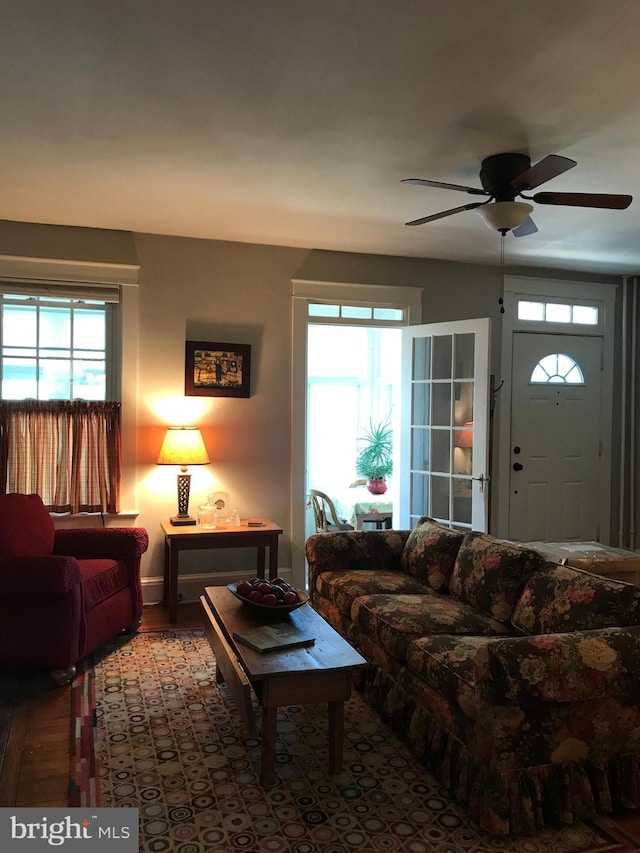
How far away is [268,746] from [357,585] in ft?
4.06

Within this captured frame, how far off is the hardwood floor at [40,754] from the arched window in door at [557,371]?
3898 millimetres

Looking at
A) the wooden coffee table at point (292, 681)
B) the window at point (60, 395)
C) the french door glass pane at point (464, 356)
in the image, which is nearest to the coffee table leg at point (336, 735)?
the wooden coffee table at point (292, 681)

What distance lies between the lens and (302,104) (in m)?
2.59

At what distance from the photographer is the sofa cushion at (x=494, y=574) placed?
9.87 ft

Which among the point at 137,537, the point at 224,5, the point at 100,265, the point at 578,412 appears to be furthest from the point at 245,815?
the point at 578,412

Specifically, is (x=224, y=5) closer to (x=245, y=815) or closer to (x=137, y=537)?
(x=245, y=815)

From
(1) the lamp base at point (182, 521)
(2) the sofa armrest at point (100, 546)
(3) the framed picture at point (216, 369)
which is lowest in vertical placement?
(2) the sofa armrest at point (100, 546)

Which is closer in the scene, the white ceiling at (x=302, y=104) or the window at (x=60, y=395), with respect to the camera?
the white ceiling at (x=302, y=104)

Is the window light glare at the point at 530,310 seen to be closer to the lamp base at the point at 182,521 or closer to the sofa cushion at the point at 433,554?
the sofa cushion at the point at 433,554

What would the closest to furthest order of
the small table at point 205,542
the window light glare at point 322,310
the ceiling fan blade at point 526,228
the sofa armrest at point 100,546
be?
the ceiling fan blade at point 526,228, the sofa armrest at point 100,546, the small table at point 205,542, the window light glare at point 322,310

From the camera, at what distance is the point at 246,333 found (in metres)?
4.85

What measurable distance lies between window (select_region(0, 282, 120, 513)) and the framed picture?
0.51 metres

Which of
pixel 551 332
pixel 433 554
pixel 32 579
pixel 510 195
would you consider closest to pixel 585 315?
pixel 551 332

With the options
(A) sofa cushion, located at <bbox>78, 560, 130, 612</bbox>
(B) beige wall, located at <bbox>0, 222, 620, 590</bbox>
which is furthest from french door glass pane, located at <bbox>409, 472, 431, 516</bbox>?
(A) sofa cushion, located at <bbox>78, 560, 130, 612</bbox>
